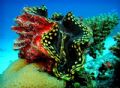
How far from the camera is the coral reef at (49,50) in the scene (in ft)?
13.9

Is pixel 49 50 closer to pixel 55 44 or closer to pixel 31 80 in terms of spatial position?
pixel 55 44

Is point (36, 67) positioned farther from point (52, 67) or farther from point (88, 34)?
point (88, 34)

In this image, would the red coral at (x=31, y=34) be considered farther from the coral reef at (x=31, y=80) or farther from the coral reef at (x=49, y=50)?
the coral reef at (x=31, y=80)

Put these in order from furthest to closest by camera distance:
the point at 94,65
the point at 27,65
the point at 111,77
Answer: the point at 94,65 → the point at 111,77 → the point at 27,65

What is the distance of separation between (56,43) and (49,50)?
289 millimetres

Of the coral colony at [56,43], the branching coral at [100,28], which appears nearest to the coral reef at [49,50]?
the coral colony at [56,43]

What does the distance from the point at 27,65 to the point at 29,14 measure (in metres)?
0.95

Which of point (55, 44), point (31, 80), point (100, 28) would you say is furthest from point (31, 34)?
point (100, 28)

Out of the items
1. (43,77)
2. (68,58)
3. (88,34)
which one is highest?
(88,34)

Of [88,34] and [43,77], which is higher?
[88,34]

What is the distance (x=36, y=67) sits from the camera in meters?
4.46

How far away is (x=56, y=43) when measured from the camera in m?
4.38

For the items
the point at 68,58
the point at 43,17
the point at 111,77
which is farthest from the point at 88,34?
the point at 111,77

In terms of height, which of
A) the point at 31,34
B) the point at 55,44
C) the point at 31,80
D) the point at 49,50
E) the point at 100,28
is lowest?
the point at 31,80
